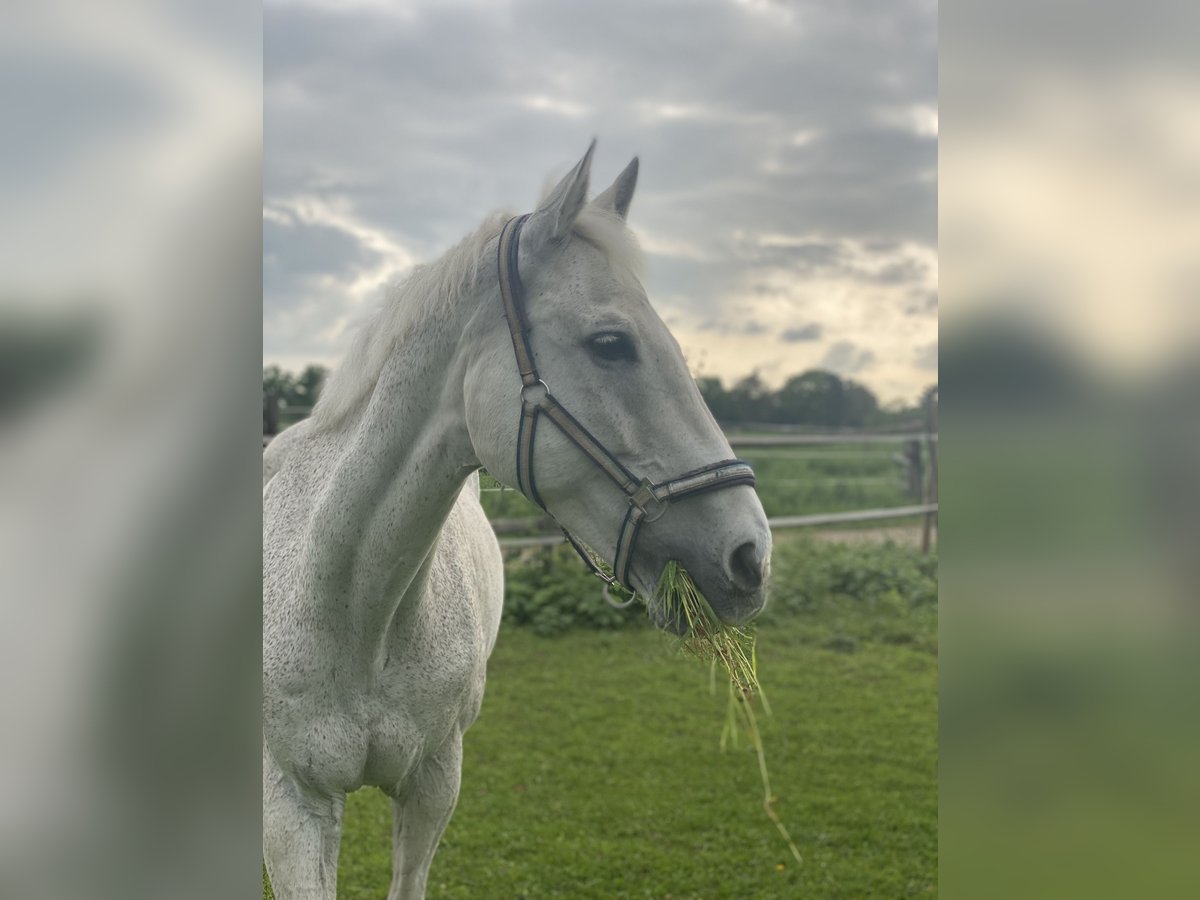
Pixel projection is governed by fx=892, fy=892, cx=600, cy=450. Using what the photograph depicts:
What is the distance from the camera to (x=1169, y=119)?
1.90 ft

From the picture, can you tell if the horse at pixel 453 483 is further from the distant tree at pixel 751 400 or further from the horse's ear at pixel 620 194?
the distant tree at pixel 751 400

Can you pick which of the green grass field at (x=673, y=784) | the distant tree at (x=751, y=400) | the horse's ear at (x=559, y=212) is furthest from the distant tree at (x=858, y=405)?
the horse's ear at (x=559, y=212)

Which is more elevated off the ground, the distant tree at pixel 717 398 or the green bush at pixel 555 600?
the distant tree at pixel 717 398

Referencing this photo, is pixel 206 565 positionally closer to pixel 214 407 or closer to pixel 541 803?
pixel 214 407

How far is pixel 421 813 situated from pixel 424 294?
1.42 meters

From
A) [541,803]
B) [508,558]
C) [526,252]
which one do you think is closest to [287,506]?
[526,252]

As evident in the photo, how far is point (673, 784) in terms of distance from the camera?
194 inches

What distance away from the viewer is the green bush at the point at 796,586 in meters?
7.50

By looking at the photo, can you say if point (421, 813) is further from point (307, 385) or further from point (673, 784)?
point (307, 385)

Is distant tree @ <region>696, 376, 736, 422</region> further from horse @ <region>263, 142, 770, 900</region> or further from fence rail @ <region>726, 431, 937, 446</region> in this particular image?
horse @ <region>263, 142, 770, 900</region>

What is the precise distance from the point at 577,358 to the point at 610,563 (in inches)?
14.2

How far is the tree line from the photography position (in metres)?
10.6

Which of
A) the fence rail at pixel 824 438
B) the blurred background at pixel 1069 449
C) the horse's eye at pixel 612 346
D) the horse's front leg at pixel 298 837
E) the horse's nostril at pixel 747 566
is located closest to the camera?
the blurred background at pixel 1069 449

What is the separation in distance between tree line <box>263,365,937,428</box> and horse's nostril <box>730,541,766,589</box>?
872cm
